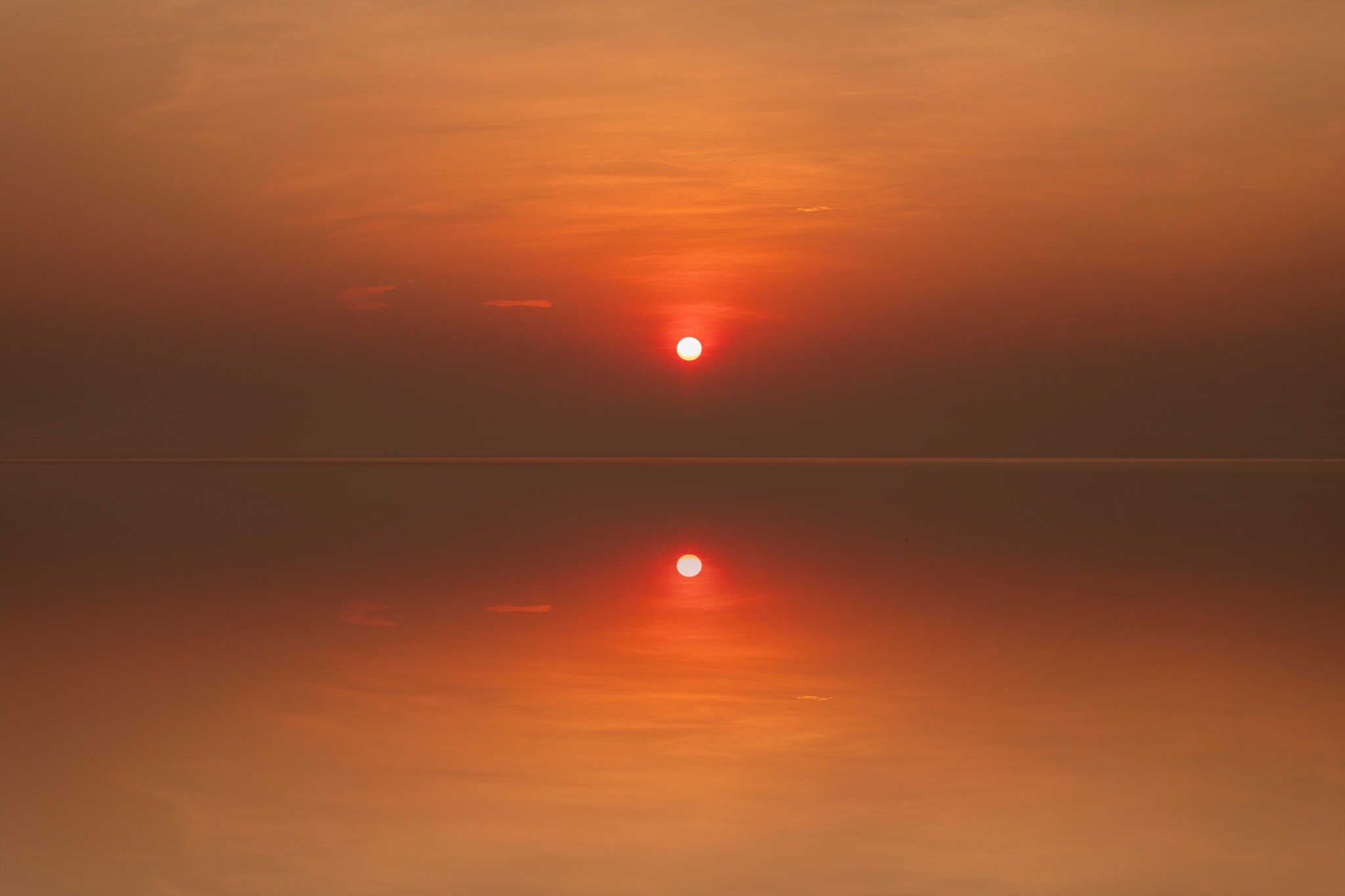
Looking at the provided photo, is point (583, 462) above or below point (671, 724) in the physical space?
above

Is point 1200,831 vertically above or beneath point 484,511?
beneath

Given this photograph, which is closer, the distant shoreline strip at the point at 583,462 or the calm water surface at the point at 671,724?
the calm water surface at the point at 671,724

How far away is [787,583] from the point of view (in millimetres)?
12266

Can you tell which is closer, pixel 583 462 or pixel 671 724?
pixel 671 724

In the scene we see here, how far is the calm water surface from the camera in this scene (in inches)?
180

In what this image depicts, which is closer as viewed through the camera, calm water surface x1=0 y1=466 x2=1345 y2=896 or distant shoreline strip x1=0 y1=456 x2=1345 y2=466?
calm water surface x1=0 y1=466 x2=1345 y2=896

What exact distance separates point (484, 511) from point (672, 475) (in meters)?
29.1

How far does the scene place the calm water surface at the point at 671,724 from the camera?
458 cm

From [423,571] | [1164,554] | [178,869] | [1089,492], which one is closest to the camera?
[178,869]

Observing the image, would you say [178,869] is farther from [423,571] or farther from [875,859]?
[423,571]

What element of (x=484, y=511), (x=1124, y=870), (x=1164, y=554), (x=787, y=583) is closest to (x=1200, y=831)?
(x=1124, y=870)

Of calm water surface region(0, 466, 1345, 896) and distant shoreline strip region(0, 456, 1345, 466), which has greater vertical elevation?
distant shoreline strip region(0, 456, 1345, 466)

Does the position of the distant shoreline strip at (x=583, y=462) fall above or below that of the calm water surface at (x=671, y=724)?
above

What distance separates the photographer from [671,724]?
657cm
